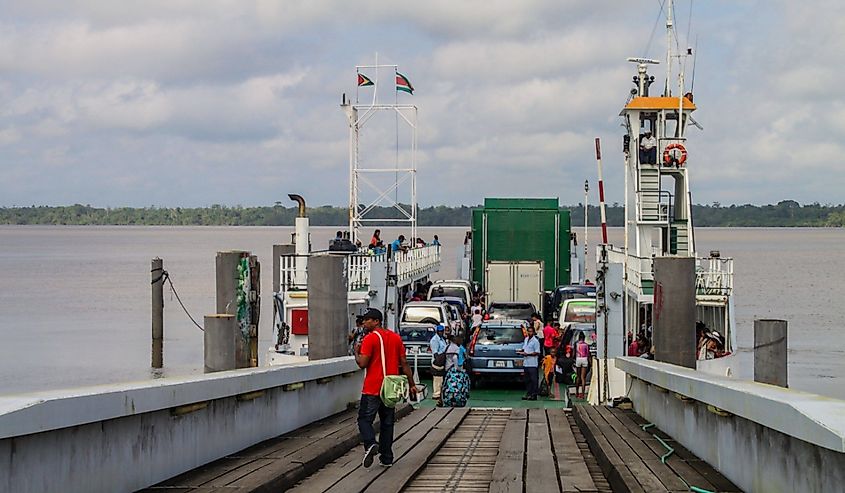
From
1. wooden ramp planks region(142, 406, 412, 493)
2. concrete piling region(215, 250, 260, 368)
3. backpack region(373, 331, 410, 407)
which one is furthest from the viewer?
concrete piling region(215, 250, 260, 368)

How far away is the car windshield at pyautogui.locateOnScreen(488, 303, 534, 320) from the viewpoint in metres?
32.8

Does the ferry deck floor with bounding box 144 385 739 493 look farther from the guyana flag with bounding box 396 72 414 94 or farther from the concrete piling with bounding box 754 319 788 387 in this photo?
the guyana flag with bounding box 396 72 414 94

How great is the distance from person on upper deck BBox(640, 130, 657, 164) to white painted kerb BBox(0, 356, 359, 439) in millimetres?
21012

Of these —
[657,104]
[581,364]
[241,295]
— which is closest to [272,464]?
[241,295]

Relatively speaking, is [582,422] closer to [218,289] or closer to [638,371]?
[638,371]

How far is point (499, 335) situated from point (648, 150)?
25.6ft

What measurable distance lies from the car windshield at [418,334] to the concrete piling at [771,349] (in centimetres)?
1376

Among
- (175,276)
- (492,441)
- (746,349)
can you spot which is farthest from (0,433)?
(175,276)

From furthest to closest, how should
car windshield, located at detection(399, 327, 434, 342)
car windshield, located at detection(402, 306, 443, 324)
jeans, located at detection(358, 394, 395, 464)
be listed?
car windshield, located at detection(402, 306, 443, 324)
car windshield, located at detection(399, 327, 434, 342)
jeans, located at detection(358, 394, 395, 464)

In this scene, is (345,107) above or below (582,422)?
above

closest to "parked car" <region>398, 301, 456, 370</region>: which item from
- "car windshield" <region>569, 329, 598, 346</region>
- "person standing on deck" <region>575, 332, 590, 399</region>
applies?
"car windshield" <region>569, 329, 598, 346</region>

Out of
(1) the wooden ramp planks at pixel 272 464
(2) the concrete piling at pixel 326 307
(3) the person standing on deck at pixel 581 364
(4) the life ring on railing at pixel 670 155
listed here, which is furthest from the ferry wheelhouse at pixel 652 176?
(1) the wooden ramp planks at pixel 272 464

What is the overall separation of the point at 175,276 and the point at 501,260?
7265 centimetres

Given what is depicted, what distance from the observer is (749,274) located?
116 m
